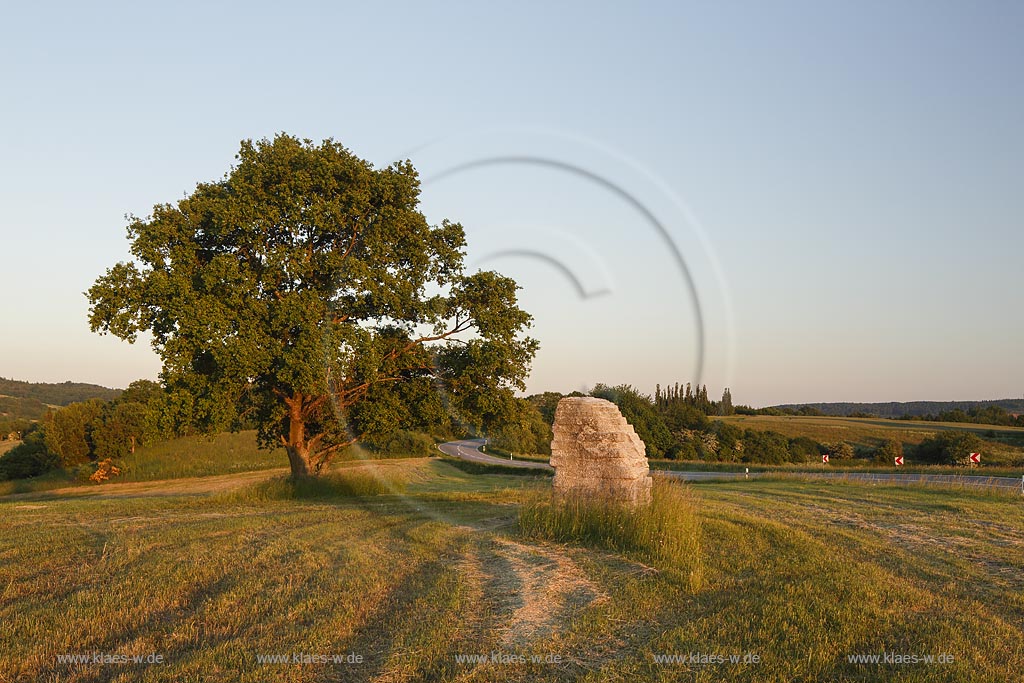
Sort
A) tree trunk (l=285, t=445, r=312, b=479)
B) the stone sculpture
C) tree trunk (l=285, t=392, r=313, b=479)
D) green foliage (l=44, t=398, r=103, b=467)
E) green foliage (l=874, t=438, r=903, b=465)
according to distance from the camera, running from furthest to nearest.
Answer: green foliage (l=44, t=398, r=103, b=467) < green foliage (l=874, t=438, r=903, b=465) < tree trunk (l=285, t=445, r=312, b=479) < tree trunk (l=285, t=392, r=313, b=479) < the stone sculpture

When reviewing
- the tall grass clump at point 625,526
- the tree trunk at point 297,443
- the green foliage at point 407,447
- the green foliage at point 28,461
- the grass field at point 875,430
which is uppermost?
the grass field at point 875,430

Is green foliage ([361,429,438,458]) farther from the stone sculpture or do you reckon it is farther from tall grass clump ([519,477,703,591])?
tall grass clump ([519,477,703,591])

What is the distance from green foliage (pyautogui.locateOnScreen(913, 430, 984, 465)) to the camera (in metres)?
48.1

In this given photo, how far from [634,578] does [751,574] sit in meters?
1.87

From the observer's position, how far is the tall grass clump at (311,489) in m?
19.1

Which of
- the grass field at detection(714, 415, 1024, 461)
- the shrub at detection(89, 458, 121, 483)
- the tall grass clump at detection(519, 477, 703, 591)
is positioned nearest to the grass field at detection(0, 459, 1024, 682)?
the tall grass clump at detection(519, 477, 703, 591)

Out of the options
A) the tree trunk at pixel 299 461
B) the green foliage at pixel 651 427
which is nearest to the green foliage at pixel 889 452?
the green foliage at pixel 651 427

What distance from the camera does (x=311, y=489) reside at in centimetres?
1969

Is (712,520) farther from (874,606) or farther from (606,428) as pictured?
(874,606)

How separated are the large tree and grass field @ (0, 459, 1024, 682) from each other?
16.0ft

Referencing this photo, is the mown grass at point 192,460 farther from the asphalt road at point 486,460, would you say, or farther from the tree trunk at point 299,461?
the tree trunk at point 299,461

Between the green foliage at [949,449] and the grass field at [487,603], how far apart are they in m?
43.5

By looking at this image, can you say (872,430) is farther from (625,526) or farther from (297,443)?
(625,526)

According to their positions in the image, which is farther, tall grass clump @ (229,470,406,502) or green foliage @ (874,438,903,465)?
green foliage @ (874,438,903,465)
